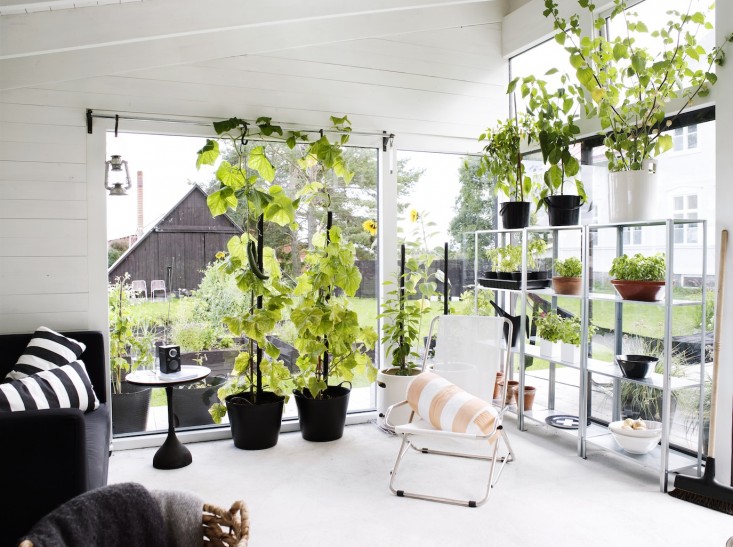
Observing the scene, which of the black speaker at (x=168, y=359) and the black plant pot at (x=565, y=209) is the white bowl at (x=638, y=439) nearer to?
the black plant pot at (x=565, y=209)

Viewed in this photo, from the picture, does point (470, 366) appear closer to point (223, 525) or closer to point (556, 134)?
point (556, 134)

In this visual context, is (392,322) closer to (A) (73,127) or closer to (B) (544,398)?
(B) (544,398)

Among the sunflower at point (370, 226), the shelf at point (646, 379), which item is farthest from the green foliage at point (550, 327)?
the sunflower at point (370, 226)

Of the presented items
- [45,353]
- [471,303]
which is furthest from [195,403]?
[471,303]

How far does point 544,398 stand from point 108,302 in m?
3.14

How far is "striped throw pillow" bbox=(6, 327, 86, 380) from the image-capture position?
2920mm

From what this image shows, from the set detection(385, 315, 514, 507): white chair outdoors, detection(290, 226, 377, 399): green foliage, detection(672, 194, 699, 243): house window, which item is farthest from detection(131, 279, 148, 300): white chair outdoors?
detection(672, 194, 699, 243): house window

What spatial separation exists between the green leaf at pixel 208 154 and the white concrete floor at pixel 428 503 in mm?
1831

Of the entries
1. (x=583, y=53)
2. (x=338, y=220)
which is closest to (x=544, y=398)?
(x=338, y=220)

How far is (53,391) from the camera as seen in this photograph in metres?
2.71

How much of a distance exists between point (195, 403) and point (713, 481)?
3052mm

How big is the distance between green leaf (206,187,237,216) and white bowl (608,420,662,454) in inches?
104

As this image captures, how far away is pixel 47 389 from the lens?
8.80 feet

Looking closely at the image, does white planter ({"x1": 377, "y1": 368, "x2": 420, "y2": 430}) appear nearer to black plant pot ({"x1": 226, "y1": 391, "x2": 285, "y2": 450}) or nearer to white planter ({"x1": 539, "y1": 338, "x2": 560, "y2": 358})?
black plant pot ({"x1": 226, "y1": 391, "x2": 285, "y2": 450})
